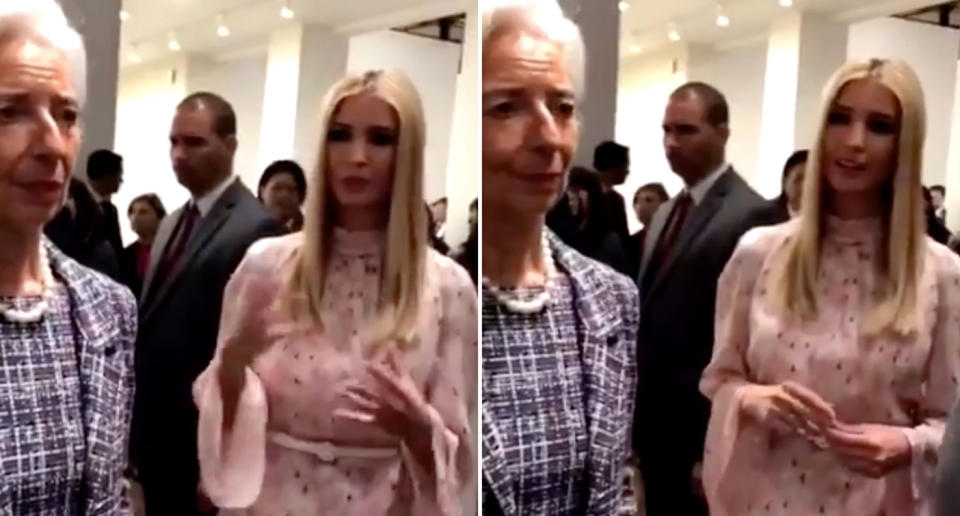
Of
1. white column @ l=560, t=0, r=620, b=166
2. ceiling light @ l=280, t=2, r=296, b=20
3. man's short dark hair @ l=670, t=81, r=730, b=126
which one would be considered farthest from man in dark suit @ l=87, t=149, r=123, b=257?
man's short dark hair @ l=670, t=81, r=730, b=126

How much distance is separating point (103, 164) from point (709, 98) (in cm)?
56

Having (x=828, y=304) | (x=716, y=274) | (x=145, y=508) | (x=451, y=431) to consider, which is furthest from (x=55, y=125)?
(x=828, y=304)

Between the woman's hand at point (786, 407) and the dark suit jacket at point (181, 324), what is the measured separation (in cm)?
50

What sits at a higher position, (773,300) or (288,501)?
(773,300)

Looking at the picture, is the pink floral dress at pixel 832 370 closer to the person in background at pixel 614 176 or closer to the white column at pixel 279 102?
the person in background at pixel 614 176

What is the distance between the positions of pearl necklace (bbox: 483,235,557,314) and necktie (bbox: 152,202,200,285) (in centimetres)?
28

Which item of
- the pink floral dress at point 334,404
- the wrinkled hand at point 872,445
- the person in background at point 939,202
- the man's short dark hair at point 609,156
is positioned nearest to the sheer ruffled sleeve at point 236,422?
the pink floral dress at point 334,404

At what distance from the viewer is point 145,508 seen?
1.27m

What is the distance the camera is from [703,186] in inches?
52.2

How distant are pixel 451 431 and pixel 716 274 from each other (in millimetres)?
293

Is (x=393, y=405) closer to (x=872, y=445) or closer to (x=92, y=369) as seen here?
(x=92, y=369)

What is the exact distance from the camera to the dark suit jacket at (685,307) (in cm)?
132

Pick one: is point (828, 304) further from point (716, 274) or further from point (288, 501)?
point (288, 501)

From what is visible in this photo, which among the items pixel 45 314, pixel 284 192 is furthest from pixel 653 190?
pixel 45 314
